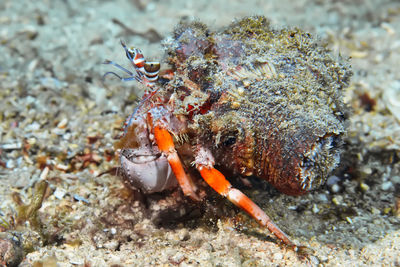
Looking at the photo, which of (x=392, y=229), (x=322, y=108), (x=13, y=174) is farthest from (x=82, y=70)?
(x=392, y=229)

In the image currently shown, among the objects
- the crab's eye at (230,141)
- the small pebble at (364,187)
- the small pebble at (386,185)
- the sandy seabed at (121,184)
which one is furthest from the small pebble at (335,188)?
the crab's eye at (230,141)

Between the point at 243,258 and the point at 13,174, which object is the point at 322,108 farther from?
the point at 13,174

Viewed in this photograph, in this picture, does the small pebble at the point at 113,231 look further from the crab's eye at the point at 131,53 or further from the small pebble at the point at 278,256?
the crab's eye at the point at 131,53

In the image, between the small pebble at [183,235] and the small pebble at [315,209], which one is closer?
the small pebble at [183,235]

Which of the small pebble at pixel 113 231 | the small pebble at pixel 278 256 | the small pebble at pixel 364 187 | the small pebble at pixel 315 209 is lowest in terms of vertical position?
the small pebble at pixel 278 256

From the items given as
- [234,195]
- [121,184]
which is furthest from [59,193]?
[234,195]

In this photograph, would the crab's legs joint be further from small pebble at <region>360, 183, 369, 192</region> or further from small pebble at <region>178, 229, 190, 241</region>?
small pebble at <region>360, 183, 369, 192</region>

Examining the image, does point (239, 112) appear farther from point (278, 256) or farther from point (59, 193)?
point (59, 193)

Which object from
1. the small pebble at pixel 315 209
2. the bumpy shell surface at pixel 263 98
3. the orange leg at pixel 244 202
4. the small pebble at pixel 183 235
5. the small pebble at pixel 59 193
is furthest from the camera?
the small pebble at pixel 59 193
